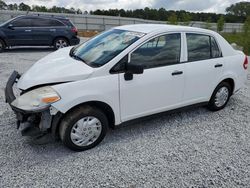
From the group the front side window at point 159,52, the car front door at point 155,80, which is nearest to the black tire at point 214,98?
the car front door at point 155,80

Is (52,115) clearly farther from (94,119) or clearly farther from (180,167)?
(180,167)

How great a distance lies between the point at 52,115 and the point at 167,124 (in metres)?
1.98

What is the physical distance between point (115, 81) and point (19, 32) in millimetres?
8797

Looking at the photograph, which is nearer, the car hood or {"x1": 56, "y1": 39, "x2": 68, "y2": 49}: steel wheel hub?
the car hood

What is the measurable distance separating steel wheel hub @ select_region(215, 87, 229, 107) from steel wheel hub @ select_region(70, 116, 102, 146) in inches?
97.4

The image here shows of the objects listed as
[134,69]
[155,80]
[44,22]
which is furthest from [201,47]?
[44,22]

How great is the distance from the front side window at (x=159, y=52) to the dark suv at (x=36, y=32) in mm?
8301

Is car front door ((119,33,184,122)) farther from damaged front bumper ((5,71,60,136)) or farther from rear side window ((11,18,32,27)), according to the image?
rear side window ((11,18,32,27))

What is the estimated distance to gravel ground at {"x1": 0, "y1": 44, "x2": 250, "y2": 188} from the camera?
241cm

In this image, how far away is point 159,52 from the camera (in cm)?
320

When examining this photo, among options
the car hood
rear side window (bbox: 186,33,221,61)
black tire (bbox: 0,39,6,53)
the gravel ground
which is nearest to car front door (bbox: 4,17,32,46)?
black tire (bbox: 0,39,6,53)

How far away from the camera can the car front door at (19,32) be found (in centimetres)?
956

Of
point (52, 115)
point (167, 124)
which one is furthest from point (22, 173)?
point (167, 124)

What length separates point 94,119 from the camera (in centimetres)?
281
